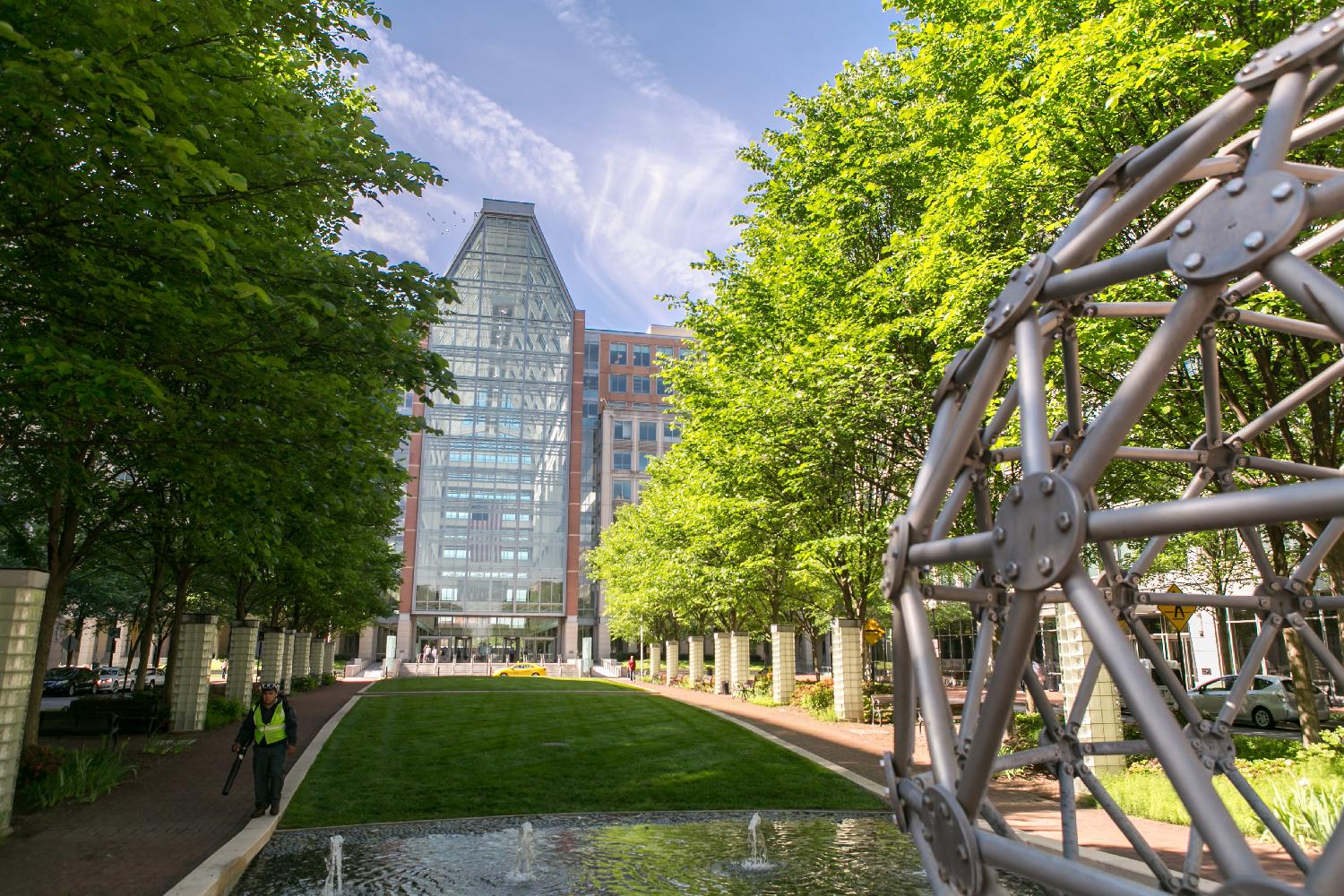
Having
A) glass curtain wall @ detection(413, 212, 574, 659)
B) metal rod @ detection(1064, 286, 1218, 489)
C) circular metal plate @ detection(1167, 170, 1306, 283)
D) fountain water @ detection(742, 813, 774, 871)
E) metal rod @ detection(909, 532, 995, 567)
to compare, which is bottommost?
fountain water @ detection(742, 813, 774, 871)

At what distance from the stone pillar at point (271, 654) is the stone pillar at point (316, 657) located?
1338cm

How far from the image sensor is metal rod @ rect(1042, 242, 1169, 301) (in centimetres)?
268

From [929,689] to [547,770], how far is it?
14.3m

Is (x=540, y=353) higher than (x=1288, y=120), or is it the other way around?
(x=540, y=353)

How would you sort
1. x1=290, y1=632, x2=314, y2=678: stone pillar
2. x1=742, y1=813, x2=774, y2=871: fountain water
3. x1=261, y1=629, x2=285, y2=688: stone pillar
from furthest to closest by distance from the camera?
x1=290, y1=632, x2=314, y2=678: stone pillar < x1=261, y1=629, x2=285, y2=688: stone pillar < x1=742, y1=813, x2=774, y2=871: fountain water

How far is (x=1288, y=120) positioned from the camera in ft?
8.57

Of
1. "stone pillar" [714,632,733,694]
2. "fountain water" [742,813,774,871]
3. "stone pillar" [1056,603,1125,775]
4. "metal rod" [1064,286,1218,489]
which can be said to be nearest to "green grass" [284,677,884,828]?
"fountain water" [742,813,774,871]

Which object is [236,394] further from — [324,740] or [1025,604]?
[324,740]

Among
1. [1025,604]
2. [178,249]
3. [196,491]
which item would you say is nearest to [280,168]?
[178,249]

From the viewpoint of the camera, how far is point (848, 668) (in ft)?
81.5

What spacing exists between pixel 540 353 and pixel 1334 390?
6614cm

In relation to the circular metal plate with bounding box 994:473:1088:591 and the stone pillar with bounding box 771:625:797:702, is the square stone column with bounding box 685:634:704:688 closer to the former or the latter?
the stone pillar with bounding box 771:625:797:702

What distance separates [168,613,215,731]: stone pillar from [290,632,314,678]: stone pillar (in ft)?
68.7

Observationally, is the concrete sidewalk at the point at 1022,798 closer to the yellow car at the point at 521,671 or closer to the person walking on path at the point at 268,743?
the person walking on path at the point at 268,743
